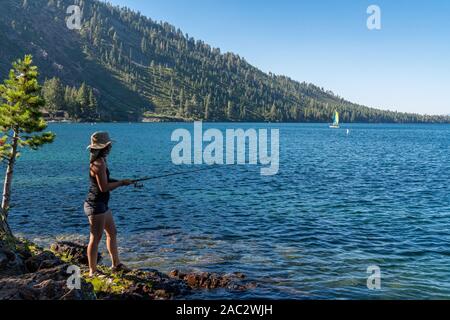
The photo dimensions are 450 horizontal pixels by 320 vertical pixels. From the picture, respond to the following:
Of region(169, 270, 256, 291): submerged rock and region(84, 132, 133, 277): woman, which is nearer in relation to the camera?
region(84, 132, 133, 277): woman

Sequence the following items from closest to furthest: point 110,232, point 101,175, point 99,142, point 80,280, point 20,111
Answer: point 80,280, point 101,175, point 99,142, point 110,232, point 20,111

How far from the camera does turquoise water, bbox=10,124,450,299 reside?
1789 cm

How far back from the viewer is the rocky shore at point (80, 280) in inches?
407

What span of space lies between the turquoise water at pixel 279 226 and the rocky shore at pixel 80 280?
1.13m

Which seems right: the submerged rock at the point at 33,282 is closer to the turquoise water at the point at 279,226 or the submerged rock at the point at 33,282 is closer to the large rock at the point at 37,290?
the large rock at the point at 37,290

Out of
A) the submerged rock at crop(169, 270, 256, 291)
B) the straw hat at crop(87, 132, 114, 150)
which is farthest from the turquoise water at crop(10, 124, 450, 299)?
the straw hat at crop(87, 132, 114, 150)

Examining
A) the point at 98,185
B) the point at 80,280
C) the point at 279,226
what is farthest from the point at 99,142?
the point at 279,226

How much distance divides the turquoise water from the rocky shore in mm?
1132

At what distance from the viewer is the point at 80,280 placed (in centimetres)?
1138

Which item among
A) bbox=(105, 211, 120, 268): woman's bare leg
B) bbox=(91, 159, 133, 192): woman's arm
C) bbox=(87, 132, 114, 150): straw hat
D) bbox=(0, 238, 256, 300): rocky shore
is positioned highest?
bbox=(87, 132, 114, 150): straw hat

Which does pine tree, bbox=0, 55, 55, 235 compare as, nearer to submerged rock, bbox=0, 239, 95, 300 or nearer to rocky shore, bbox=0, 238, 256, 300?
rocky shore, bbox=0, 238, 256, 300

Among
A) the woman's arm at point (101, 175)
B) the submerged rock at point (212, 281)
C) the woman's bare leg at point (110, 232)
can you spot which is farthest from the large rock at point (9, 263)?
the submerged rock at point (212, 281)

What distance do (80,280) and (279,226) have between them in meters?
17.6

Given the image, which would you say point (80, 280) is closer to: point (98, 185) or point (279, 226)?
point (98, 185)
